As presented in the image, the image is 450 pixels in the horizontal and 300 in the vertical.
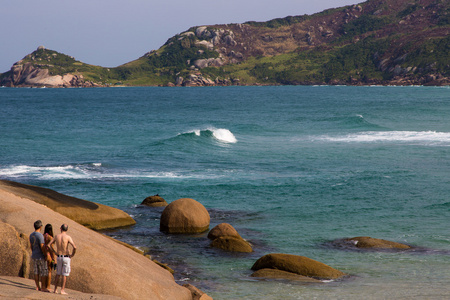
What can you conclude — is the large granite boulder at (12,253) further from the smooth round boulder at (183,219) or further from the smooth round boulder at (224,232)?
the smooth round boulder at (183,219)

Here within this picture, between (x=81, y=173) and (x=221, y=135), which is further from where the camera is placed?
(x=221, y=135)

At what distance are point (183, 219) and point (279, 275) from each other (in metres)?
7.83

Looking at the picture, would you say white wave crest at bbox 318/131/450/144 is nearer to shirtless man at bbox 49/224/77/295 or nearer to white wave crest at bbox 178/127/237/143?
white wave crest at bbox 178/127/237/143

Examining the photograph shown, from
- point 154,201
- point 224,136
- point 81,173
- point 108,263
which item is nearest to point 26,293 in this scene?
point 108,263

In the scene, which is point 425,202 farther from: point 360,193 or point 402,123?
point 402,123

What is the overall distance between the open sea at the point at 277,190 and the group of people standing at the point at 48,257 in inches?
243

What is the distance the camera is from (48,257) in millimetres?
13477

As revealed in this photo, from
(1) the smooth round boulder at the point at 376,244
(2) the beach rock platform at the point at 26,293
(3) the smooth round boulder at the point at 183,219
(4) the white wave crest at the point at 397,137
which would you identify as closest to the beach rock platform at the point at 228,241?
(3) the smooth round boulder at the point at 183,219

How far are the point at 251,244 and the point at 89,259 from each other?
10397 millimetres

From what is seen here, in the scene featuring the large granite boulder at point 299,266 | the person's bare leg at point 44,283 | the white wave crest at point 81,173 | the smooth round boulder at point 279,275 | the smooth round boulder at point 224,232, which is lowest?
the smooth round boulder at point 279,275

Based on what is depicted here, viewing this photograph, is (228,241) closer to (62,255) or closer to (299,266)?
(299,266)

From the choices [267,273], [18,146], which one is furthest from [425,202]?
[18,146]

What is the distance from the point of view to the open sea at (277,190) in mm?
19750

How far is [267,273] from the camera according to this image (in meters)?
19.4
